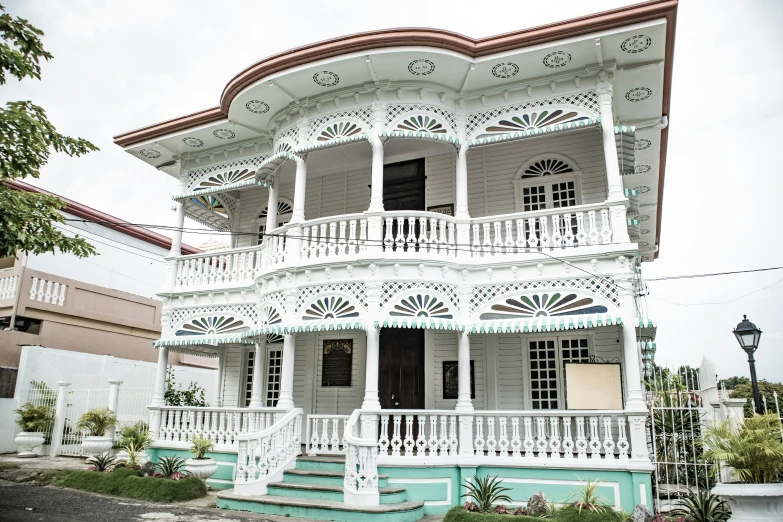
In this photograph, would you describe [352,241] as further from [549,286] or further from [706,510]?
[706,510]

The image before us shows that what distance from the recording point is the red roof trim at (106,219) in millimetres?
20288

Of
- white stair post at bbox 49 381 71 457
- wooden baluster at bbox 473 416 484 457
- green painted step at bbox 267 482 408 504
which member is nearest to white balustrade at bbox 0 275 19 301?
white stair post at bbox 49 381 71 457

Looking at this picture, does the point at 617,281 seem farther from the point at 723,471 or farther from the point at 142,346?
the point at 142,346

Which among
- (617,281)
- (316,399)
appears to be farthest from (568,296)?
(316,399)

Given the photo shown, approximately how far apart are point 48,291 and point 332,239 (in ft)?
38.5

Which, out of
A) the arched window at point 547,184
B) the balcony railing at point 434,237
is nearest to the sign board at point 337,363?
the balcony railing at point 434,237

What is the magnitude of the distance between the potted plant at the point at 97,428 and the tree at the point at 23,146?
270 inches

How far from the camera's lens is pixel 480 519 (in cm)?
847

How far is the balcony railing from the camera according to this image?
36.1ft

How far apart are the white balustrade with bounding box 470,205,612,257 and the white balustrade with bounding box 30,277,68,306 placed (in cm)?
1404

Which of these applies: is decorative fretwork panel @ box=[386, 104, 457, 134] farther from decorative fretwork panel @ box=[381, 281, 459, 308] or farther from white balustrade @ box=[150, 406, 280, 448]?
white balustrade @ box=[150, 406, 280, 448]

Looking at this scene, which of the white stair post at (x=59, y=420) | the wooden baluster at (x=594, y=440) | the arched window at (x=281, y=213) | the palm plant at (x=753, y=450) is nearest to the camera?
the palm plant at (x=753, y=450)

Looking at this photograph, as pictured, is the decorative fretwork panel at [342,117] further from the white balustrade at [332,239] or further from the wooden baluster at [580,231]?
the wooden baluster at [580,231]

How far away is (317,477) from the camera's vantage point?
34.4 ft
